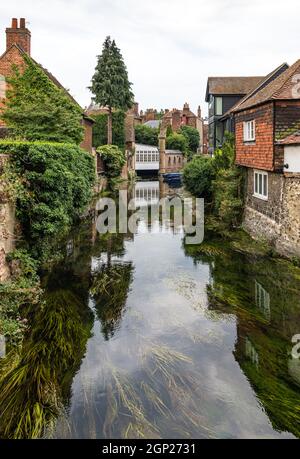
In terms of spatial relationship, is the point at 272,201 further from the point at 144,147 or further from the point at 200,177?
the point at 144,147

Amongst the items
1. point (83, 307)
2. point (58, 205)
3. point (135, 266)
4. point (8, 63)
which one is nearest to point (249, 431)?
point (83, 307)

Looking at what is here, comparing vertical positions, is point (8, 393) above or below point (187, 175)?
below

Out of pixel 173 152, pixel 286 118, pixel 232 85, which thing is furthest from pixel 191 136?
pixel 286 118

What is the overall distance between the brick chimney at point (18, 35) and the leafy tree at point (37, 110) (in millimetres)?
2571

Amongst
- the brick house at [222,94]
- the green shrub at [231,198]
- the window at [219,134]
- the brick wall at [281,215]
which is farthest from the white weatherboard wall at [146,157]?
the brick wall at [281,215]

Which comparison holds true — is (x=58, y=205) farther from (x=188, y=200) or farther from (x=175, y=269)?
(x=188, y=200)

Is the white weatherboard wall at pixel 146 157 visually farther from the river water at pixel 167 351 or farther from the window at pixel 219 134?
the river water at pixel 167 351

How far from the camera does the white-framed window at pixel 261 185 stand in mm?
18089

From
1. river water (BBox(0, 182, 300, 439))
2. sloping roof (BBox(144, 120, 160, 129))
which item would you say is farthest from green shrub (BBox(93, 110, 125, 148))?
sloping roof (BBox(144, 120, 160, 129))

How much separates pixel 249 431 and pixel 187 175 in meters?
25.6

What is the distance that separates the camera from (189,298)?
41.8 ft

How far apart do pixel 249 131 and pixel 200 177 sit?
10.9m

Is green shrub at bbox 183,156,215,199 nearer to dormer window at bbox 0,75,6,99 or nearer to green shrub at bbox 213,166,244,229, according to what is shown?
green shrub at bbox 213,166,244,229

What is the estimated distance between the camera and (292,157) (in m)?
14.9
